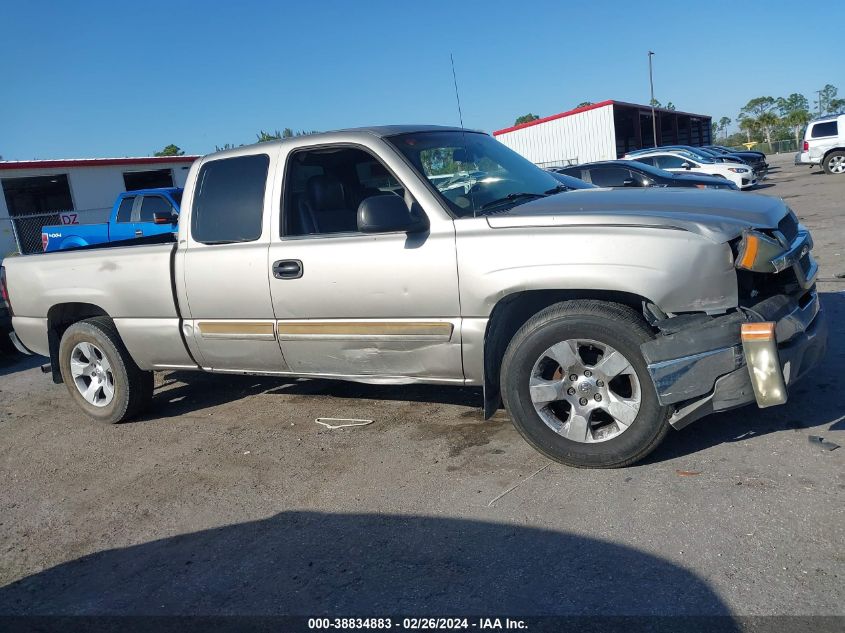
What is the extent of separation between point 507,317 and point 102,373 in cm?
352

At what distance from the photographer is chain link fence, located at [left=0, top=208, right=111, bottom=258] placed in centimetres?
2205

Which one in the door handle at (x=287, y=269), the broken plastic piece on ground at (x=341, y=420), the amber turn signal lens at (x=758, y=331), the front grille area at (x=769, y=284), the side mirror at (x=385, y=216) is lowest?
the broken plastic piece on ground at (x=341, y=420)

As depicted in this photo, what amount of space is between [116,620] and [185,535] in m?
0.74

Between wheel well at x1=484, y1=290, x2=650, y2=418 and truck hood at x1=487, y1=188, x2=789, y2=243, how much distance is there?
410mm

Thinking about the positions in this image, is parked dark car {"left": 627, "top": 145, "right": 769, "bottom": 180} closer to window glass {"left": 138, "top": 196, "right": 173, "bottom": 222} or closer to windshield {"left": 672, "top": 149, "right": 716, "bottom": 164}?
windshield {"left": 672, "top": 149, "right": 716, "bottom": 164}

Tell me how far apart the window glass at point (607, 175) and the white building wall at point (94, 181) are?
18.6 m

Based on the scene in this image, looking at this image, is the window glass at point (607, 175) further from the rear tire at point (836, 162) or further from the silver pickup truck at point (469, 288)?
the rear tire at point (836, 162)

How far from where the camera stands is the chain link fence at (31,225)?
22.0 meters

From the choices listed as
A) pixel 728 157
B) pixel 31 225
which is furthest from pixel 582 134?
pixel 31 225

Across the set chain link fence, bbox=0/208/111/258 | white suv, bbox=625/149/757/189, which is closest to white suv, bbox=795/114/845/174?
white suv, bbox=625/149/757/189

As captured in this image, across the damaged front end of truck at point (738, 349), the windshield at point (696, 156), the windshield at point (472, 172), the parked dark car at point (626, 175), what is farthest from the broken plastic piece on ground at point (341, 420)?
the windshield at point (696, 156)

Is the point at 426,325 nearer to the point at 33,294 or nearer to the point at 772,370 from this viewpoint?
the point at 772,370

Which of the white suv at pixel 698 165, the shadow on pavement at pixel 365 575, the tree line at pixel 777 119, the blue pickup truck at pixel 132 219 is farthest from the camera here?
the tree line at pixel 777 119

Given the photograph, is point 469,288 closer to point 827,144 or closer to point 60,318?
point 60,318
